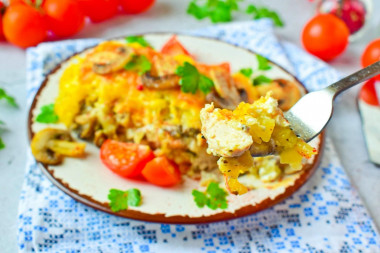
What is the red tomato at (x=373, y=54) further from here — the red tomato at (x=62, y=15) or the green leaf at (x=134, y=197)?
the red tomato at (x=62, y=15)

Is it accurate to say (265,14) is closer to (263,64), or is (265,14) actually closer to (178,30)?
(178,30)

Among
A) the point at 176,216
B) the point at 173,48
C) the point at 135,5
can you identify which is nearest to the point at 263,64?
the point at 173,48

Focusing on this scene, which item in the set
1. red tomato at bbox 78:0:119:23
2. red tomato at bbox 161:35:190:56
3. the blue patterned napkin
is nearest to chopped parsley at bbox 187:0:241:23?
red tomato at bbox 78:0:119:23

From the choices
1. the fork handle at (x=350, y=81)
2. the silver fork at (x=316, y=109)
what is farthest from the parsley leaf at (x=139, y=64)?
the fork handle at (x=350, y=81)

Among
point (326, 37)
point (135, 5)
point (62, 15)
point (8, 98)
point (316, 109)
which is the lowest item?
point (8, 98)

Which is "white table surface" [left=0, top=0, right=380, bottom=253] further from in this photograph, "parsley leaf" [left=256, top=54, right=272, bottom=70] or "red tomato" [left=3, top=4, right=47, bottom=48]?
"parsley leaf" [left=256, top=54, right=272, bottom=70]

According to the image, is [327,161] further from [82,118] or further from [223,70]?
[82,118]
